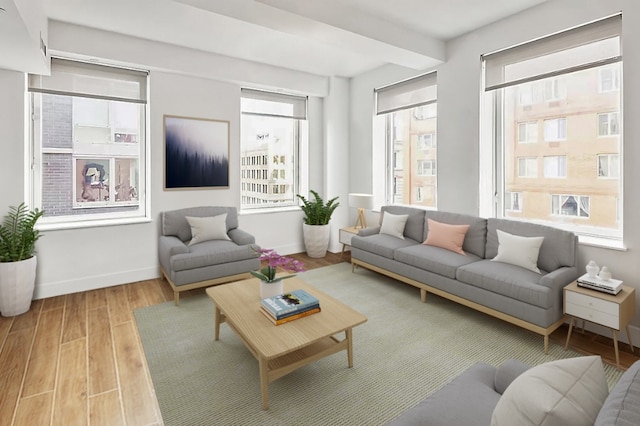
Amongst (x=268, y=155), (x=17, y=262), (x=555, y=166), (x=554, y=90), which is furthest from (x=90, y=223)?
(x=554, y=90)

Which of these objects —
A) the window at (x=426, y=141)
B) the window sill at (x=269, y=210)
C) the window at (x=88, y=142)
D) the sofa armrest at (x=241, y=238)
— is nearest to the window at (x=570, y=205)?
the window at (x=426, y=141)

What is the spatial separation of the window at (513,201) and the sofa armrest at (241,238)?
Result: 2965 millimetres

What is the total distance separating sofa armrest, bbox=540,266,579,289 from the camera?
2.63m

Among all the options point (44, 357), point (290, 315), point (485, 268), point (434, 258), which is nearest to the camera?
point (290, 315)

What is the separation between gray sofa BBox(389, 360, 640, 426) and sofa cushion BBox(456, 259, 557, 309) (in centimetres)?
127

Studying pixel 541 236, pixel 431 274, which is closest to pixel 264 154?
pixel 431 274

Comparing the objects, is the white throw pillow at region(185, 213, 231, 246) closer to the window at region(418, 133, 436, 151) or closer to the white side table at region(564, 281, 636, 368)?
the window at region(418, 133, 436, 151)

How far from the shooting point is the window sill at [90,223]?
3.76 m

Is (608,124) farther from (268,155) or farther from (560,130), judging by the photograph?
(268,155)

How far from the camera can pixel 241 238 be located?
13.9 feet

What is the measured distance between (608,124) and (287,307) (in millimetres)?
3196

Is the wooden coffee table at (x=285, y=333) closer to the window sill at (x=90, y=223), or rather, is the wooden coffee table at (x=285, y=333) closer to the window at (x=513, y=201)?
the window sill at (x=90, y=223)

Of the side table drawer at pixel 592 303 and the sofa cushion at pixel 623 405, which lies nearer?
the sofa cushion at pixel 623 405

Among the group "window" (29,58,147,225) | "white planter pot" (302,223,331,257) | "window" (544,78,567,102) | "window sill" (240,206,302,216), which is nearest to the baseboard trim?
"window" (29,58,147,225)
